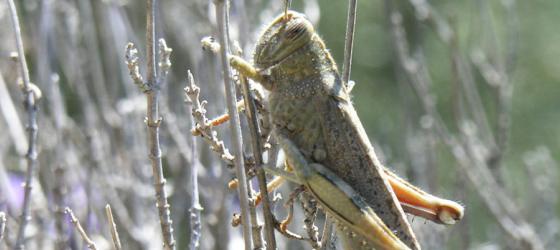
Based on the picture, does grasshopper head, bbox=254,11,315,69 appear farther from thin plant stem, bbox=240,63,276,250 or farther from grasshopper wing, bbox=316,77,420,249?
thin plant stem, bbox=240,63,276,250

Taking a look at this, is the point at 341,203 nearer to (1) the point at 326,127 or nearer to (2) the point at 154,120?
(1) the point at 326,127

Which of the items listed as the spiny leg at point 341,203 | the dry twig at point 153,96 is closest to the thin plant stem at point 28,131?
the dry twig at point 153,96

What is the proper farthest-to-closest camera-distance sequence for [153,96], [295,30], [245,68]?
[295,30] < [245,68] < [153,96]

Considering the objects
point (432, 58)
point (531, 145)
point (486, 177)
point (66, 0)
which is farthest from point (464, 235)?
point (432, 58)

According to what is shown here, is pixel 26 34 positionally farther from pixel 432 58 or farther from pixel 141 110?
pixel 432 58

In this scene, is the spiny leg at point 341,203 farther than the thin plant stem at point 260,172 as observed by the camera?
Yes

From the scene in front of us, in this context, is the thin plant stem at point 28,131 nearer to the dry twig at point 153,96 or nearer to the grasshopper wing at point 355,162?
the dry twig at point 153,96

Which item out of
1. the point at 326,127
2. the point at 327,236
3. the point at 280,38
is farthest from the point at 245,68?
the point at 327,236

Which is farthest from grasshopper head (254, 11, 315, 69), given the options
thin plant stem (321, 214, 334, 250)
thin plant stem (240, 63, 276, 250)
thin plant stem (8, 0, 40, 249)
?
thin plant stem (8, 0, 40, 249)
